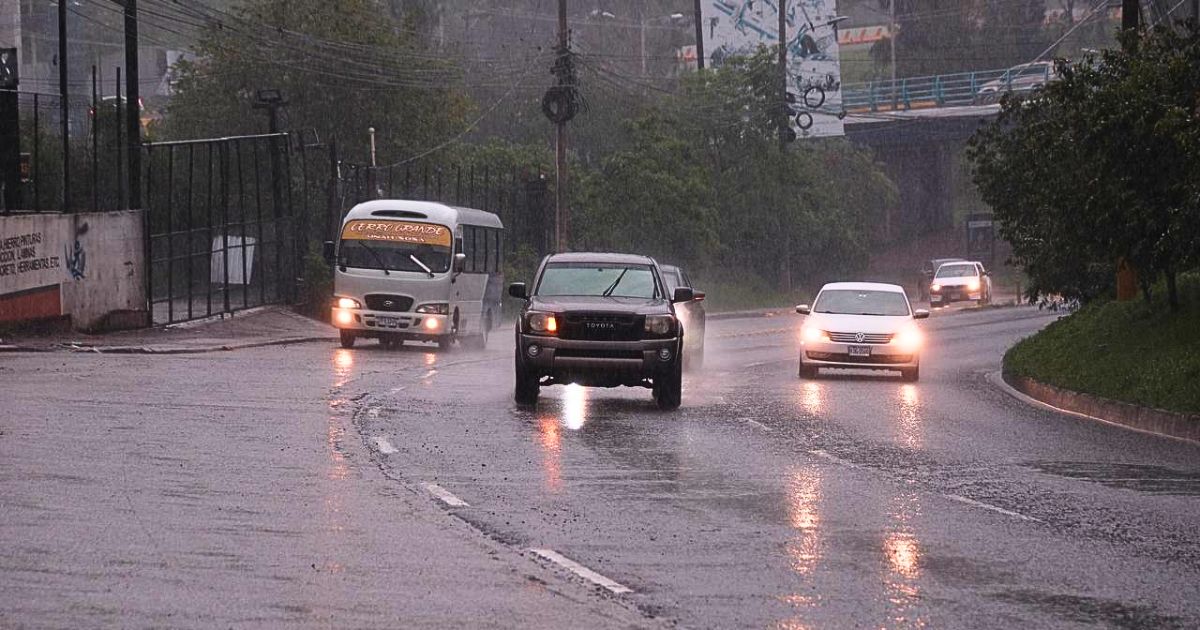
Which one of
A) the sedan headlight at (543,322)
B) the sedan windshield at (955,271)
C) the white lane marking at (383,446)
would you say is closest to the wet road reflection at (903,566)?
the white lane marking at (383,446)

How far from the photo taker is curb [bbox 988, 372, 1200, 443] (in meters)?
19.9

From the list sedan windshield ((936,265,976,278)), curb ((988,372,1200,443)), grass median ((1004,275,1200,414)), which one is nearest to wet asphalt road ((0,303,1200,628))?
curb ((988,372,1200,443))

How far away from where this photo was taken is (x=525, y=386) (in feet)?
70.8

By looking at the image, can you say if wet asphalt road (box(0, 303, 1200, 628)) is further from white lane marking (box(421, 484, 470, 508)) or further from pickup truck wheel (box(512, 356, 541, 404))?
pickup truck wheel (box(512, 356, 541, 404))

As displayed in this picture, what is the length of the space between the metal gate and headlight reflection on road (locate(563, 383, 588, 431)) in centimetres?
1802

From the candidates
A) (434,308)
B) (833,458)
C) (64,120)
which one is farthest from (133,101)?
(833,458)

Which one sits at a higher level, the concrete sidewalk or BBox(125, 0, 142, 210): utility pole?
BBox(125, 0, 142, 210): utility pole

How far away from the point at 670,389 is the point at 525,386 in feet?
5.67

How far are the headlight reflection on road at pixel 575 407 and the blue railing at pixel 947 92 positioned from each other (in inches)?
2381

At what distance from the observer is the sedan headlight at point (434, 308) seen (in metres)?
36.1

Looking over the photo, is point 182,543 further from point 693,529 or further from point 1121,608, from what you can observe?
point 1121,608

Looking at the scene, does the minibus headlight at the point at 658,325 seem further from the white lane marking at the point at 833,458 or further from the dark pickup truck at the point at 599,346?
the white lane marking at the point at 833,458

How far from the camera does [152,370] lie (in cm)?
2684

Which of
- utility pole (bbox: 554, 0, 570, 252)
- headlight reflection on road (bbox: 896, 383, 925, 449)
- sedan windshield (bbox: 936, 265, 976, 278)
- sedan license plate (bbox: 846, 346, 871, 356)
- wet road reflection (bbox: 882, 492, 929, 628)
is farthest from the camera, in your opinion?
sedan windshield (bbox: 936, 265, 976, 278)
